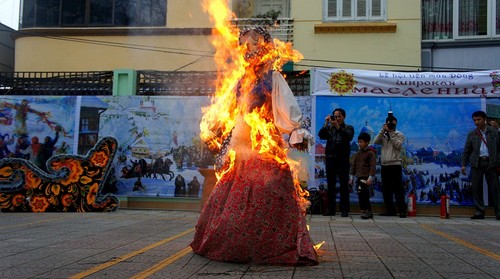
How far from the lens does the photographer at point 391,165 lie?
9539 mm

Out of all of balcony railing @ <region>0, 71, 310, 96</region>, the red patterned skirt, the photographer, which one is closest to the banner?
balcony railing @ <region>0, 71, 310, 96</region>

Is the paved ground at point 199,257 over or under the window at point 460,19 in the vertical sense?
under

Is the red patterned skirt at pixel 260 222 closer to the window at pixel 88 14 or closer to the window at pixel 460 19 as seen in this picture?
the window at pixel 88 14

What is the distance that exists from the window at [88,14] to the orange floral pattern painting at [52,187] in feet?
15.6

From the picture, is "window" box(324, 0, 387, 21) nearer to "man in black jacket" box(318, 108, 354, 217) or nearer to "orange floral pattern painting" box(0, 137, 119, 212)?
"man in black jacket" box(318, 108, 354, 217)

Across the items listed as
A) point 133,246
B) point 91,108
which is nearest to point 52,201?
point 91,108

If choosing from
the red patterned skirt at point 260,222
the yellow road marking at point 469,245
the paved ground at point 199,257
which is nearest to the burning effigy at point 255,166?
the red patterned skirt at point 260,222

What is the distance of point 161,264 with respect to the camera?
4.58m

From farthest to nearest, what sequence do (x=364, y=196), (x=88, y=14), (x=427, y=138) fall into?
(x=88, y=14)
(x=427, y=138)
(x=364, y=196)

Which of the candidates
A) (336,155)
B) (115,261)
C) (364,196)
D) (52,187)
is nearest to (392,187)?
(364,196)

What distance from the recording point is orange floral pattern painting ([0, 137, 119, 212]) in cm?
974

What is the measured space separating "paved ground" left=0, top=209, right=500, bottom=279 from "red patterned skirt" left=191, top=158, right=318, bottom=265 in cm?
12

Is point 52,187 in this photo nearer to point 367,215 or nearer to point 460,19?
point 367,215

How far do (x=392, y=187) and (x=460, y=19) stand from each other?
253 inches
